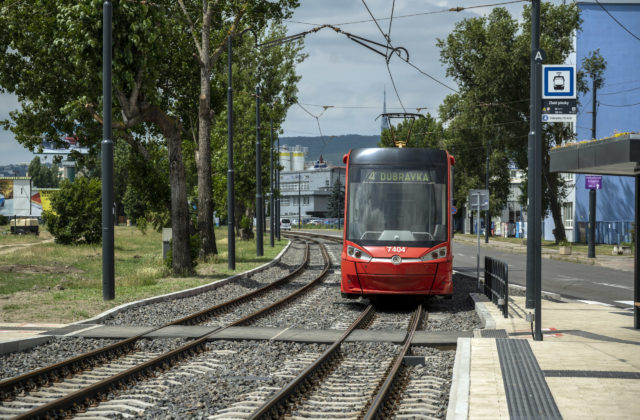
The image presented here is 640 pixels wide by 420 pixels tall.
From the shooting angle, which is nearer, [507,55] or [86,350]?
[86,350]

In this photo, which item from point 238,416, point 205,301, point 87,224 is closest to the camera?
point 238,416

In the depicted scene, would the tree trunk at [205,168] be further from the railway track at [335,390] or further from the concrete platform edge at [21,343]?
the railway track at [335,390]

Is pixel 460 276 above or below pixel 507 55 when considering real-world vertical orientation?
below

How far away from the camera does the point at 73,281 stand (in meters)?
21.3

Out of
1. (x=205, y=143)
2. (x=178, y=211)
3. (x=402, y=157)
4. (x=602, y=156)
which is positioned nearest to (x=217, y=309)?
(x=402, y=157)

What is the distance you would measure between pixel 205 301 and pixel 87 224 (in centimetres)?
2894

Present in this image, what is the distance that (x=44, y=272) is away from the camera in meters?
25.2

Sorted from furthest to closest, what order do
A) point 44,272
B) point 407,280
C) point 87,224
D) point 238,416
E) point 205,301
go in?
point 87,224 → point 44,272 → point 205,301 → point 407,280 → point 238,416

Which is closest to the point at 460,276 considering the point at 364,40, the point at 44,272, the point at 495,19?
the point at 364,40

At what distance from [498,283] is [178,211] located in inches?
466

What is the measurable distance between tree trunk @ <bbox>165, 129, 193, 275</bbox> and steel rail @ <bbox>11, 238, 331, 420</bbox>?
494 inches

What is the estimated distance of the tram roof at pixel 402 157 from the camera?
15.9m

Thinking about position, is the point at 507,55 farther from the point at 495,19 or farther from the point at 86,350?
the point at 86,350

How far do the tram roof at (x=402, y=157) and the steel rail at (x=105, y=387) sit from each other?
6.23 metres
